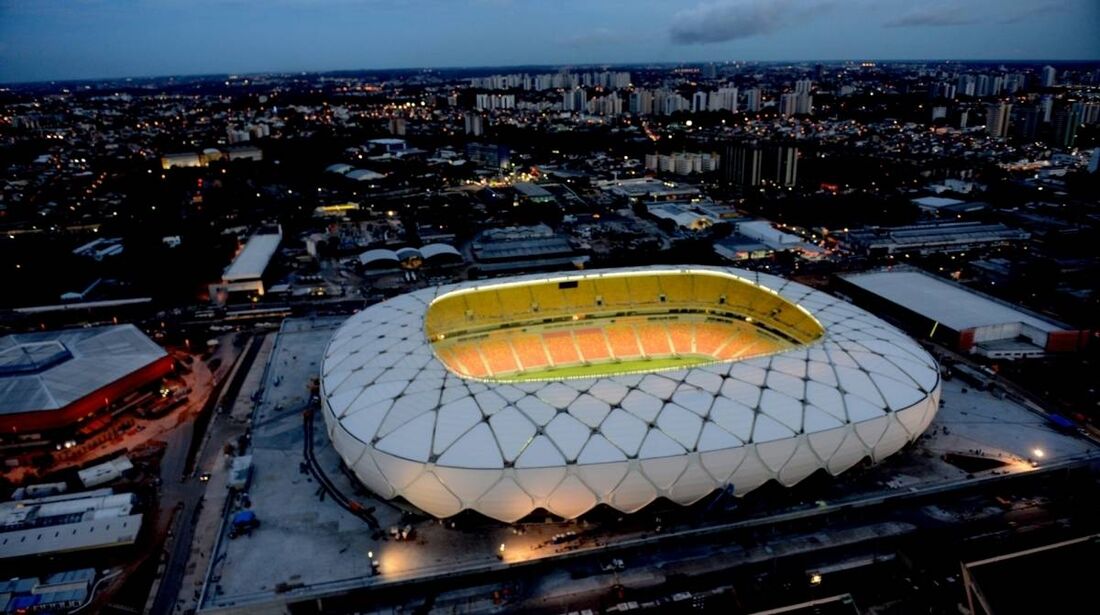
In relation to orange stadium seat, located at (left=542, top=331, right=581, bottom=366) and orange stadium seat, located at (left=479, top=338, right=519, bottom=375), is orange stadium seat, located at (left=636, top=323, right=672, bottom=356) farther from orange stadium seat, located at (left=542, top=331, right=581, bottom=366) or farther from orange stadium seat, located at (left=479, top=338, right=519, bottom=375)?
orange stadium seat, located at (left=479, top=338, right=519, bottom=375)

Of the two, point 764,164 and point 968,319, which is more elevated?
point 764,164

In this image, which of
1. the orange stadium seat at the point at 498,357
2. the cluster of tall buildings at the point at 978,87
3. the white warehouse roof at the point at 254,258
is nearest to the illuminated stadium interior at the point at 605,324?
the orange stadium seat at the point at 498,357

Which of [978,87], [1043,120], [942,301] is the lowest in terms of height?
[942,301]

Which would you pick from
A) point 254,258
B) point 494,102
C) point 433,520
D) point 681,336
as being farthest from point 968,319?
point 494,102

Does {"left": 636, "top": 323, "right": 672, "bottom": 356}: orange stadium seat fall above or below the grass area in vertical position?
above

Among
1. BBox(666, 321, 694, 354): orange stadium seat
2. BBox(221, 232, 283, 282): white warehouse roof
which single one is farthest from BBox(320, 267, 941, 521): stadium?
BBox(221, 232, 283, 282): white warehouse roof

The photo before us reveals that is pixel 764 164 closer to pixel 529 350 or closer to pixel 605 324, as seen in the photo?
pixel 605 324
